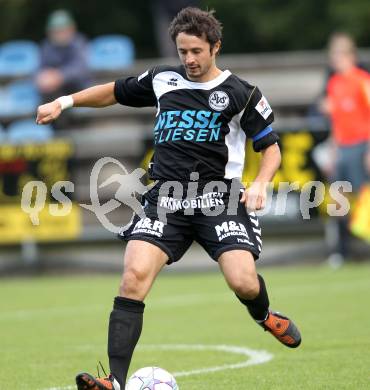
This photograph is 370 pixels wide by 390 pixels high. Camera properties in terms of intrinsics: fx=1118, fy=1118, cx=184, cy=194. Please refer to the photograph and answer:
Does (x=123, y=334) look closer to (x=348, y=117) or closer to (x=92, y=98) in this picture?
(x=92, y=98)

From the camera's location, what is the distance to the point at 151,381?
19.6 feet

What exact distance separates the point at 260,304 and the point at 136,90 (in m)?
1.49

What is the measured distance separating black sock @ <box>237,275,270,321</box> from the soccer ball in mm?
875

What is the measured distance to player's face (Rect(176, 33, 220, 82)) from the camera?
21.0ft

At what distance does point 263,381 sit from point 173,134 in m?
1.53

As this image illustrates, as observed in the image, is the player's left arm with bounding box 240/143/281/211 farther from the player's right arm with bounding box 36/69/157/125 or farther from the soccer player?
the player's right arm with bounding box 36/69/157/125

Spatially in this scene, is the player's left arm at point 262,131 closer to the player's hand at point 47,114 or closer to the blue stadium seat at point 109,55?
the player's hand at point 47,114

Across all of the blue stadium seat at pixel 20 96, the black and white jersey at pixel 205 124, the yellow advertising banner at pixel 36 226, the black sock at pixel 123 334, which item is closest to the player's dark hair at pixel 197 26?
the black and white jersey at pixel 205 124


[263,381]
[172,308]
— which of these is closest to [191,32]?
[263,381]

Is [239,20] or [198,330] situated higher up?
[239,20]

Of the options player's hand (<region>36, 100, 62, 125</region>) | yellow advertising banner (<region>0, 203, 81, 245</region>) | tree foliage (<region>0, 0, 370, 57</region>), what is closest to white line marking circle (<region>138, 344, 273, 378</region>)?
player's hand (<region>36, 100, 62, 125</region>)

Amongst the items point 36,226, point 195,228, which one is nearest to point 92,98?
point 195,228

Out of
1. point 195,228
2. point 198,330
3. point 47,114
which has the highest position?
point 47,114

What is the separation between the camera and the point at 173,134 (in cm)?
656
